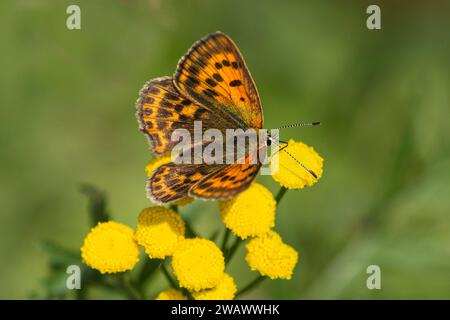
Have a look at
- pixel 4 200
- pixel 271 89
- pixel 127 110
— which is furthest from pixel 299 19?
pixel 4 200

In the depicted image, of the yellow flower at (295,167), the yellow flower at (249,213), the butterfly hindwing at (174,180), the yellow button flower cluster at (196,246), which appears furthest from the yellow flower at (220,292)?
the yellow flower at (295,167)

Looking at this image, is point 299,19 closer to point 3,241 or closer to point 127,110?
point 127,110

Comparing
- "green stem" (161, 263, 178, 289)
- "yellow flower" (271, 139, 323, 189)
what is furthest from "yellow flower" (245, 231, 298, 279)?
"green stem" (161, 263, 178, 289)

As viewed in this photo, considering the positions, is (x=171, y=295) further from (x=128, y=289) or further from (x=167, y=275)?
(x=128, y=289)

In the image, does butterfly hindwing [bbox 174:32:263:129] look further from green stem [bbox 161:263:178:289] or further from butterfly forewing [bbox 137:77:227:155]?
green stem [bbox 161:263:178:289]

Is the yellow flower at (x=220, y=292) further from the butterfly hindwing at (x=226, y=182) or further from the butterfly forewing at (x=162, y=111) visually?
the butterfly forewing at (x=162, y=111)

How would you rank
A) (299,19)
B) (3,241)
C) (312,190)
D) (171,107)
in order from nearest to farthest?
(171,107), (3,241), (312,190), (299,19)

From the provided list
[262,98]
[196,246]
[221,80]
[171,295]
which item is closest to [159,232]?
[196,246]
